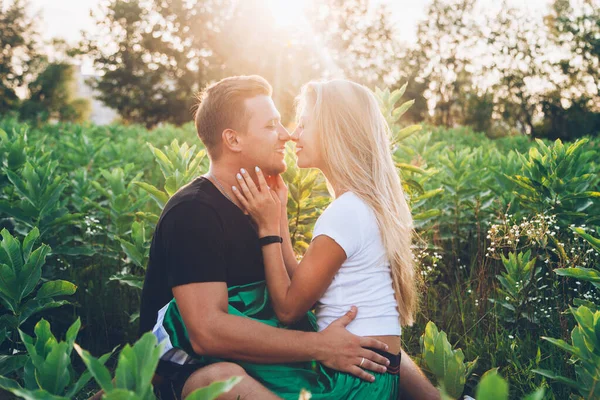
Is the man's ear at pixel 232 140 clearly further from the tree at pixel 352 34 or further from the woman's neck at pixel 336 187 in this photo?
the tree at pixel 352 34

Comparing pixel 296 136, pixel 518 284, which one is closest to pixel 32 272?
pixel 296 136

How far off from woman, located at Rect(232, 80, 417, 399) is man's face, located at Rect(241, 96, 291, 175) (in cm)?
13

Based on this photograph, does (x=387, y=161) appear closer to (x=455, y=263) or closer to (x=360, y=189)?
(x=360, y=189)

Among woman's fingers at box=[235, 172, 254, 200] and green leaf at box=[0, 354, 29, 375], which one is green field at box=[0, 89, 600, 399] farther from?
woman's fingers at box=[235, 172, 254, 200]

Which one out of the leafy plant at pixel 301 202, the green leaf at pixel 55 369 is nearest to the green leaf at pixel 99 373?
the green leaf at pixel 55 369

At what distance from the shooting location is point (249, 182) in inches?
125

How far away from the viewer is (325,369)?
9.50 feet

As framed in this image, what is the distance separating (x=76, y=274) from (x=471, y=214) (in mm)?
3892

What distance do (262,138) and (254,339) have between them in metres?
1.17

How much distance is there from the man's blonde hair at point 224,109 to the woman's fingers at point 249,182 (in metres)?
0.24

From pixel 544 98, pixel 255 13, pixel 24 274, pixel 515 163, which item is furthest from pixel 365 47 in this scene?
pixel 24 274

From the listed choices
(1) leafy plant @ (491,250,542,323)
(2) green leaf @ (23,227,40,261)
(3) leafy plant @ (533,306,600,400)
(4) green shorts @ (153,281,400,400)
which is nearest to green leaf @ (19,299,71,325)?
(2) green leaf @ (23,227,40,261)

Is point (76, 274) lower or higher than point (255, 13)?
lower

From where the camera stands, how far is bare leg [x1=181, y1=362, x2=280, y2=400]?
270cm
